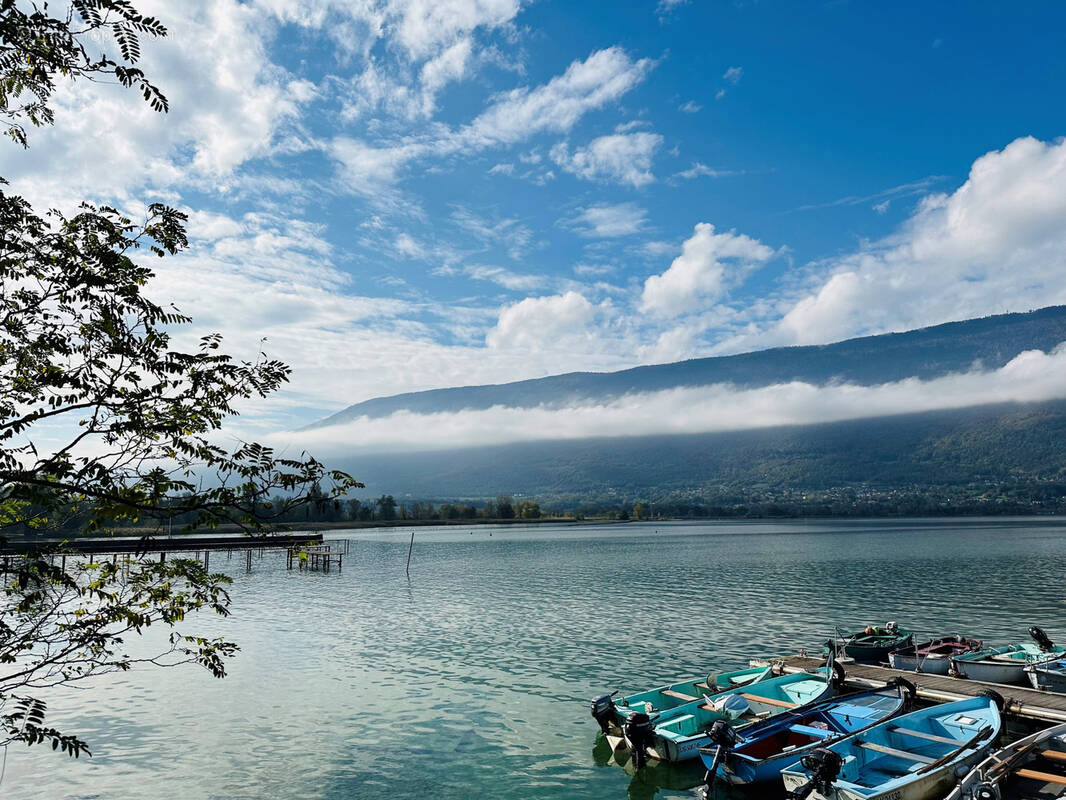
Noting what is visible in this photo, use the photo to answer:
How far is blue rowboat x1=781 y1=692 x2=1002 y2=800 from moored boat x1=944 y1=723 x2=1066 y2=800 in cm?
68

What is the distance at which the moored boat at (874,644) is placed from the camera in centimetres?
3058

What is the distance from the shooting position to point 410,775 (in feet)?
61.5

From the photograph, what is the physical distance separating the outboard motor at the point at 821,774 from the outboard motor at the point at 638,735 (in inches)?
175

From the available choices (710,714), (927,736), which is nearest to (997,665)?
(927,736)

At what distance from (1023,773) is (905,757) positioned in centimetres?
245

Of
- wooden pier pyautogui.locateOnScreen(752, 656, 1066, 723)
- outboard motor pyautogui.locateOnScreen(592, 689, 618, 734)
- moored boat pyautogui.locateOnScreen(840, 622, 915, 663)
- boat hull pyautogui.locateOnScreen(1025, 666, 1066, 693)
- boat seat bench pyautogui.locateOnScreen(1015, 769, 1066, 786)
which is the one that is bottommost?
moored boat pyautogui.locateOnScreen(840, 622, 915, 663)

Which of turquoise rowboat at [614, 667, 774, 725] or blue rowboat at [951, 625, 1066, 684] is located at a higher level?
turquoise rowboat at [614, 667, 774, 725]

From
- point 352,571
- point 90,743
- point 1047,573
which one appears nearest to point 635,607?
point 90,743

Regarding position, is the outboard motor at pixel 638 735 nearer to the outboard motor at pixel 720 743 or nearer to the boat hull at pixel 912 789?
the outboard motor at pixel 720 743

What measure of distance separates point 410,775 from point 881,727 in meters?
12.8

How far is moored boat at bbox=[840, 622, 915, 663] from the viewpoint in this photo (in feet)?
100

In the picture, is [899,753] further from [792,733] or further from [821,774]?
[821,774]

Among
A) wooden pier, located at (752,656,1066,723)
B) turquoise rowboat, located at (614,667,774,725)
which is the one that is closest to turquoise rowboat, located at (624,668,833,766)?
turquoise rowboat, located at (614,667,774,725)

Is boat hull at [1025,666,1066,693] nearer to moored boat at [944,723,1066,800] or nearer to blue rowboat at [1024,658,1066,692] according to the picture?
blue rowboat at [1024,658,1066,692]
